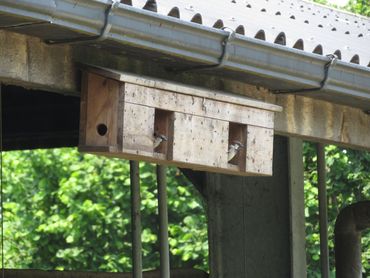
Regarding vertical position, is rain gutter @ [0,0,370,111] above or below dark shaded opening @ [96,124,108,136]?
above

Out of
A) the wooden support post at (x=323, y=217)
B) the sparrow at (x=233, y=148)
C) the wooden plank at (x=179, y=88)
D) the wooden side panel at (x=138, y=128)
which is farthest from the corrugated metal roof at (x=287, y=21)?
the wooden support post at (x=323, y=217)

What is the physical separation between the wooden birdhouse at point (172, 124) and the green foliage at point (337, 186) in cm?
1021

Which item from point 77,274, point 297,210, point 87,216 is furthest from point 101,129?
point 87,216

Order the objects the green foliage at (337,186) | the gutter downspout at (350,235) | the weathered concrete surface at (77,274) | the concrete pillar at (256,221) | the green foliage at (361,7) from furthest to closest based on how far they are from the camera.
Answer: the green foliage at (361,7) < the green foliage at (337,186) < the weathered concrete surface at (77,274) < the concrete pillar at (256,221) < the gutter downspout at (350,235)

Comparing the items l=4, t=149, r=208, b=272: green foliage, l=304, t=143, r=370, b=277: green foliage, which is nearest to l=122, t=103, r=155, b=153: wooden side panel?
l=304, t=143, r=370, b=277: green foliage

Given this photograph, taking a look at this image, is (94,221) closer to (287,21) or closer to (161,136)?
(287,21)

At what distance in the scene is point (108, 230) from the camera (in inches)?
1030

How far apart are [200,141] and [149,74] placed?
1.52ft

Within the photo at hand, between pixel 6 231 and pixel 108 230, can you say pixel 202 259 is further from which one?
pixel 6 231

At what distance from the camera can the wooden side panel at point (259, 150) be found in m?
7.07

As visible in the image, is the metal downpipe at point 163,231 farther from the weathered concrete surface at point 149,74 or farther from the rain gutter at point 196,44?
the rain gutter at point 196,44

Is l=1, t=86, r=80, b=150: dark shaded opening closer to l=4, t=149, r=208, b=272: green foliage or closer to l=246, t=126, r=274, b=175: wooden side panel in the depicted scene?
l=246, t=126, r=274, b=175: wooden side panel

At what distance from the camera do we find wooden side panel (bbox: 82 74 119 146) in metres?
6.27

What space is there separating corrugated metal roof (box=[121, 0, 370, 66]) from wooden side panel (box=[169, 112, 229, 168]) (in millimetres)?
488
